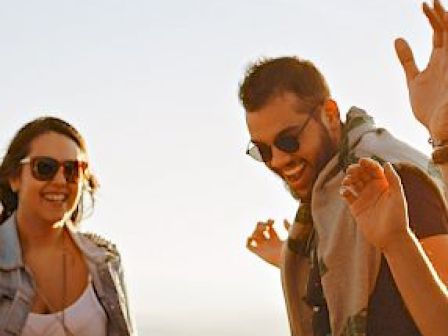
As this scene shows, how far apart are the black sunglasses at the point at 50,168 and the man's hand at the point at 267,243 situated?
124 centimetres

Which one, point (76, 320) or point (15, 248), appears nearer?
point (76, 320)

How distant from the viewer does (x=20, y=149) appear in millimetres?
6137

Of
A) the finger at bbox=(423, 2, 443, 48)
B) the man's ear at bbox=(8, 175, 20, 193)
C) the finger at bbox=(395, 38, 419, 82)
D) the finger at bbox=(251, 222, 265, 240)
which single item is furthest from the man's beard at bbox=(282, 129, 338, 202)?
the man's ear at bbox=(8, 175, 20, 193)

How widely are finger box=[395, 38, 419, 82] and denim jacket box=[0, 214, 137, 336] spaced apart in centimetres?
287

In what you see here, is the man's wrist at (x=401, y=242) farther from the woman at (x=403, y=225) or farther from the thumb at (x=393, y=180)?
the thumb at (x=393, y=180)

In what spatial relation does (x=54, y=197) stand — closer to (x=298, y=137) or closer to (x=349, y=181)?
(x=298, y=137)

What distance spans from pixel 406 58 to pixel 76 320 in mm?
2825

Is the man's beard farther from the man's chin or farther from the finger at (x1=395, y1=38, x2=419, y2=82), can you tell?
the finger at (x1=395, y1=38, x2=419, y2=82)

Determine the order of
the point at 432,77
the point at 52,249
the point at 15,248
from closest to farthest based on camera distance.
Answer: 1. the point at 432,77
2. the point at 15,248
3. the point at 52,249

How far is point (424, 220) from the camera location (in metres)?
3.82

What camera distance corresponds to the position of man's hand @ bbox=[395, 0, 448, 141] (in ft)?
11.0

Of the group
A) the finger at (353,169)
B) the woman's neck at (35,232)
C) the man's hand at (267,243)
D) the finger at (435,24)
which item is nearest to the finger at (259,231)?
the man's hand at (267,243)

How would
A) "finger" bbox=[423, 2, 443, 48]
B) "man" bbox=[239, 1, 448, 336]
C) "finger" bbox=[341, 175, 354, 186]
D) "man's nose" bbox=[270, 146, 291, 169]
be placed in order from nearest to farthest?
"finger" bbox=[341, 175, 354, 186] < "finger" bbox=[423, 2, 443, 48] < "man" bbox=[239, 1, 448, 336] < "man's nose" bbox=[270, 146, 291, 169]

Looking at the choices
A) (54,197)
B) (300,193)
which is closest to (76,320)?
(54,197)
